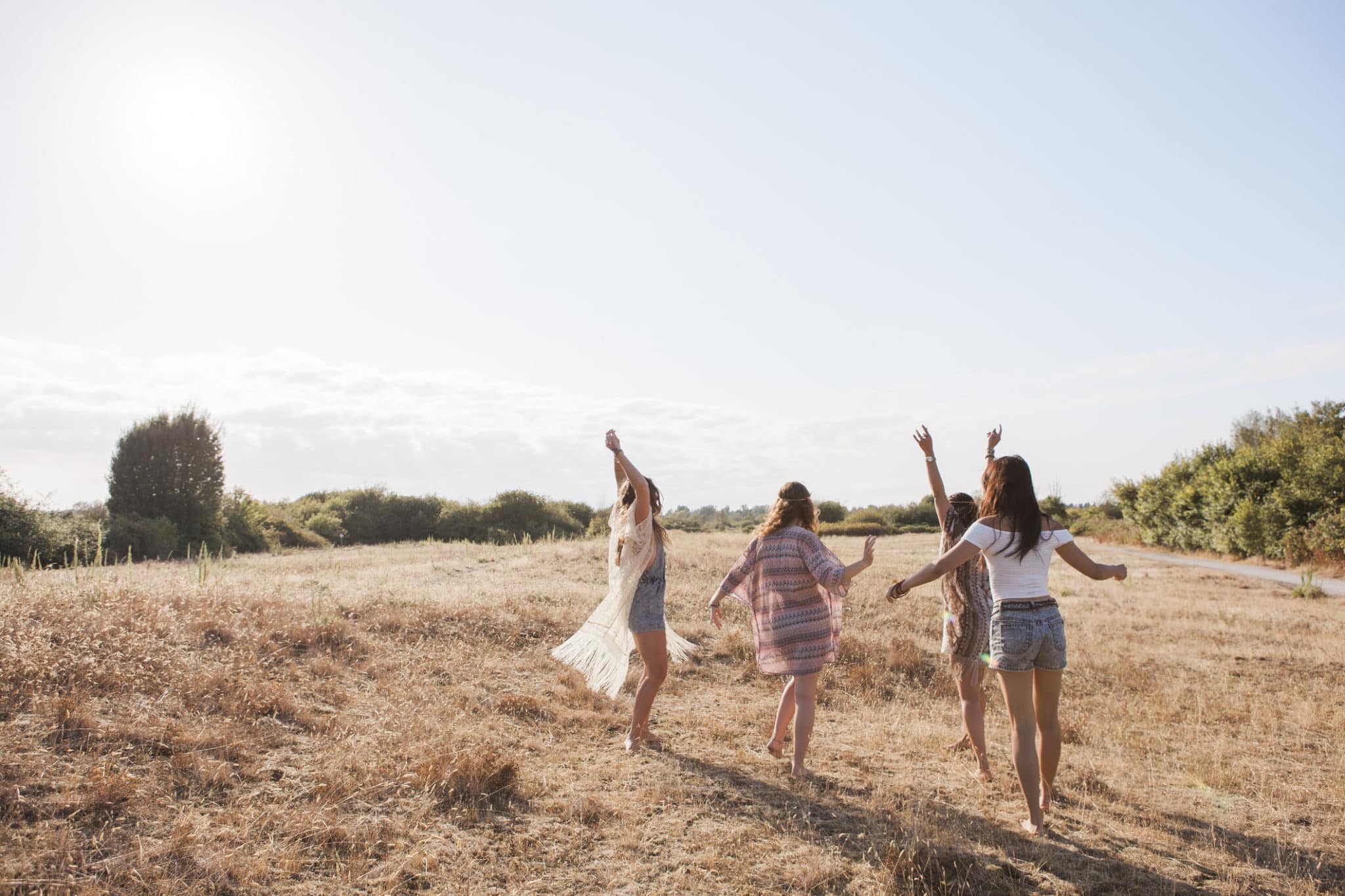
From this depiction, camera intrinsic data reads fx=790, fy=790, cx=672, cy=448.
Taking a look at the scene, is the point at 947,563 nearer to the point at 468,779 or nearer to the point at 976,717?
the point at 976,717

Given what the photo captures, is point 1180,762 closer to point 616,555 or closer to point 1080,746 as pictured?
point 1080,746

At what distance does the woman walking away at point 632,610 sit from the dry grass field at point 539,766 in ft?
1.95

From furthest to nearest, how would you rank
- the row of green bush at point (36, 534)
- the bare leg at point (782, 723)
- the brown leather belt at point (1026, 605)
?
the row of green bush at point (36, 534) → the bare leg at point (782, 723) → the brown leather belt at point (1026, 605)

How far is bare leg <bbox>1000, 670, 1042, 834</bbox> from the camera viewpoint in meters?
4.64

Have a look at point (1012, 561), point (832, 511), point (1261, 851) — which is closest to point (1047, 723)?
point (1012, 561)

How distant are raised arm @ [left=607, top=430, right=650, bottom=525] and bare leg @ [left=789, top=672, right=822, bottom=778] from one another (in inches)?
67.8

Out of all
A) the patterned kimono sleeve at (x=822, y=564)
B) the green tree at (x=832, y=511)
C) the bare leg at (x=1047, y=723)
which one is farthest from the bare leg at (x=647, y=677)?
the green tree at (x=832, y=511)

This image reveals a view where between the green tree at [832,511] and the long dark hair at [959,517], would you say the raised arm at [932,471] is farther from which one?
the green tree at [832,511]

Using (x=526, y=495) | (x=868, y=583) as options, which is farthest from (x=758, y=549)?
(x=526, y=495)

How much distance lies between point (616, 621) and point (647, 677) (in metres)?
0.57

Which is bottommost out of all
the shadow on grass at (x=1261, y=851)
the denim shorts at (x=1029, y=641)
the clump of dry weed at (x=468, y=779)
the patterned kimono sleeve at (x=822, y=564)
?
the shadow on grass at (x=1261, y=851)

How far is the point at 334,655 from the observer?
8.34 m

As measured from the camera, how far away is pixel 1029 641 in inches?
179

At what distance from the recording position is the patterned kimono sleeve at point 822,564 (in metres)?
5.66
